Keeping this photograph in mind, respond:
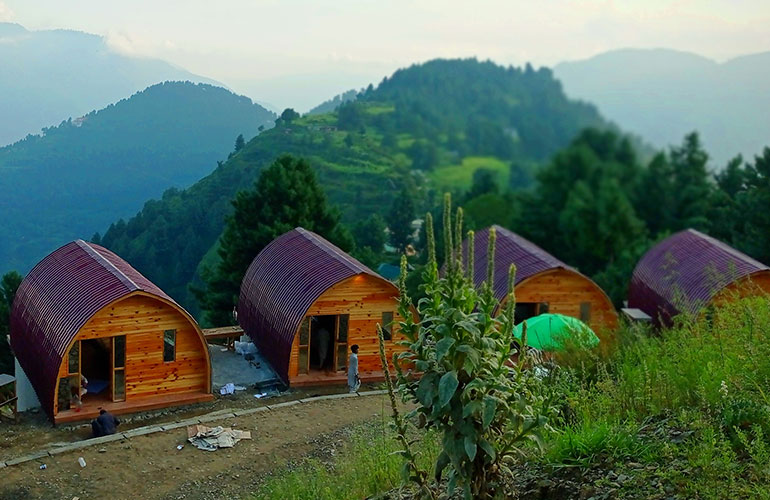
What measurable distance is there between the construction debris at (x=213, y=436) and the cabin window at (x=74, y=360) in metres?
3.05

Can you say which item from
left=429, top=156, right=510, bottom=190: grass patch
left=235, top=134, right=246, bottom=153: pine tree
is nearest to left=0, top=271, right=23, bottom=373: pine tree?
left=235, top=134, right=246, bottom=153: pine tree

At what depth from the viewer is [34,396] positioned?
55.3 feet

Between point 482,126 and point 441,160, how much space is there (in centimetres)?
51

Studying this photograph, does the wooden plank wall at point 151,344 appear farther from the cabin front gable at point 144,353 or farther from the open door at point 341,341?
the open door at point 341,341

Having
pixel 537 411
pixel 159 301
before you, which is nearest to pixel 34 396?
pixel 159 301

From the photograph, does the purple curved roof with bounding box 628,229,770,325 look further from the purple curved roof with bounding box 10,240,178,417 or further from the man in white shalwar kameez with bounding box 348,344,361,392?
the purple curved roof with bounding box 10,240,178,417

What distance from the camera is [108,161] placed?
43000 mm

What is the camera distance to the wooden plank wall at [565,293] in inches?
819

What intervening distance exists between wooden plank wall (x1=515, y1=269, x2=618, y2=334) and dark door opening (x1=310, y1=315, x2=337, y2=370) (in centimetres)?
519

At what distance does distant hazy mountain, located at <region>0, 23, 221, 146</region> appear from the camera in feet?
129

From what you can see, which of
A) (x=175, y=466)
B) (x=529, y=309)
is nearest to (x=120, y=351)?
(x=175, y=466)

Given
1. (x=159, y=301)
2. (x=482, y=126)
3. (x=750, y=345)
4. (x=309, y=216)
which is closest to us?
(x=482, y=126)

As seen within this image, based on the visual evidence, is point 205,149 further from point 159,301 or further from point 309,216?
point 159,301

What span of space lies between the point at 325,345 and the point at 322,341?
117mm
